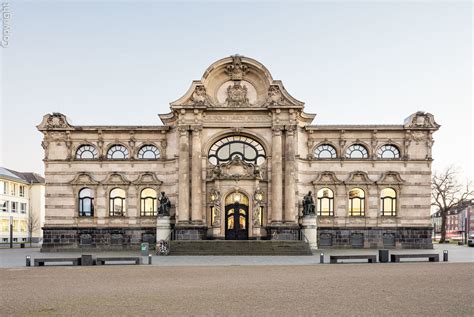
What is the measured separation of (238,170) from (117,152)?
1349 cm

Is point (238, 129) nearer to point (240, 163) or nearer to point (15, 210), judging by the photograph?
point (240, 163)

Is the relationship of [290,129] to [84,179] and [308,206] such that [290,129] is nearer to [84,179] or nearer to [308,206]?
[308,206]

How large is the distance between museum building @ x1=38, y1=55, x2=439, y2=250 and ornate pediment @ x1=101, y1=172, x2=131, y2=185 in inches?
4.4

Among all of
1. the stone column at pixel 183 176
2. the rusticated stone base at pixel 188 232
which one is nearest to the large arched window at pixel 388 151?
the stone column at pixel 183 176

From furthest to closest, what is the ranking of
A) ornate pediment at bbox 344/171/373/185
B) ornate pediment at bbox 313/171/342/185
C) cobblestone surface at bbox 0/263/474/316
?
ornate pediment at bbox 313/171/342/185
ornate pediment at bbox 344/171/373/185
cobblestone surface at bbox 0/263/474/316

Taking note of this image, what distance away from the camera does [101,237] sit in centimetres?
5272

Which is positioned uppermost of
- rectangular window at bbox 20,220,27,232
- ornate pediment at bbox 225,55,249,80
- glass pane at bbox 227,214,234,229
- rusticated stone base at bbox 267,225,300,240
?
ornate pediment at bbox 225,55,249,80

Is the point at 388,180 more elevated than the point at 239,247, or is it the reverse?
the point at 388,180

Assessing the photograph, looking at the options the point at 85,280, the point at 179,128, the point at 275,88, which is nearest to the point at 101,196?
the point at 179,128

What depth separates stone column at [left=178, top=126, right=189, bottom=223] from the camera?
50469 mm

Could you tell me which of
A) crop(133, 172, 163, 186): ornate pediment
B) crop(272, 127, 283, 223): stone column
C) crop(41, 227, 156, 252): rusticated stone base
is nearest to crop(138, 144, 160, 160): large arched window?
crop(133, 172, 163, 186): ornate pediment

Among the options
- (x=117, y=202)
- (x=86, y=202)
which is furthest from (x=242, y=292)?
(x=86, y=202)

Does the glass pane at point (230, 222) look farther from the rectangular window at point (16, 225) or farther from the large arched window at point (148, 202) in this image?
the rectangular window at point (16, 225)

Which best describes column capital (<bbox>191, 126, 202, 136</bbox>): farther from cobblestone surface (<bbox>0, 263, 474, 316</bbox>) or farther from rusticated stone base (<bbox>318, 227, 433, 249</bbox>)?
cobblestone surface (<bbox>0, 263, 474, 316</bbox>)
